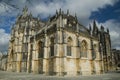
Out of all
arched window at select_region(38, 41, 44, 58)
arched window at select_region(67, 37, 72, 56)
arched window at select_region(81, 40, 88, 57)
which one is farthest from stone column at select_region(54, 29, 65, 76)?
arched window at select_region(81, 40, 88, 57)

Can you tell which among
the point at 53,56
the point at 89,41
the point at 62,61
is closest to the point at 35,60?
the point at 53,56

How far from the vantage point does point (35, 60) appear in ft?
97.5

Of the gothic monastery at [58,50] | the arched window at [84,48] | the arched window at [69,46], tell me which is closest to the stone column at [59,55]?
the gothic monastery at [58,50]

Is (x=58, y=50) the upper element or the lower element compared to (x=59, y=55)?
upper

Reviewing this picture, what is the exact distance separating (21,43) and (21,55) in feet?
10.8

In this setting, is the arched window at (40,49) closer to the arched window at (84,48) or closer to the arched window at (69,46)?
the arched window at (69,46)

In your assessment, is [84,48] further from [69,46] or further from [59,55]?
[59,55]

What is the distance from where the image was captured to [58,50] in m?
23.6

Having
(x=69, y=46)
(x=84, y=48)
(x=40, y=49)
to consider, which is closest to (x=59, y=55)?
(x=69, y=46)

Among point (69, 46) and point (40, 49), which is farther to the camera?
point (40, 49)

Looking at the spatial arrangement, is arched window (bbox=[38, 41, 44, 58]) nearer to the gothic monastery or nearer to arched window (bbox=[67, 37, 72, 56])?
the gothic monastery

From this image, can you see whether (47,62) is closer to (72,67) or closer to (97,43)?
(72,67)

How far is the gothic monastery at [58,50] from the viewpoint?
2408 cm

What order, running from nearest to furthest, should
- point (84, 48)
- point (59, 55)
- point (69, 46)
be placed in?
1. point (59, 55)
2. point (69, 46)
3. point (84, 48)
